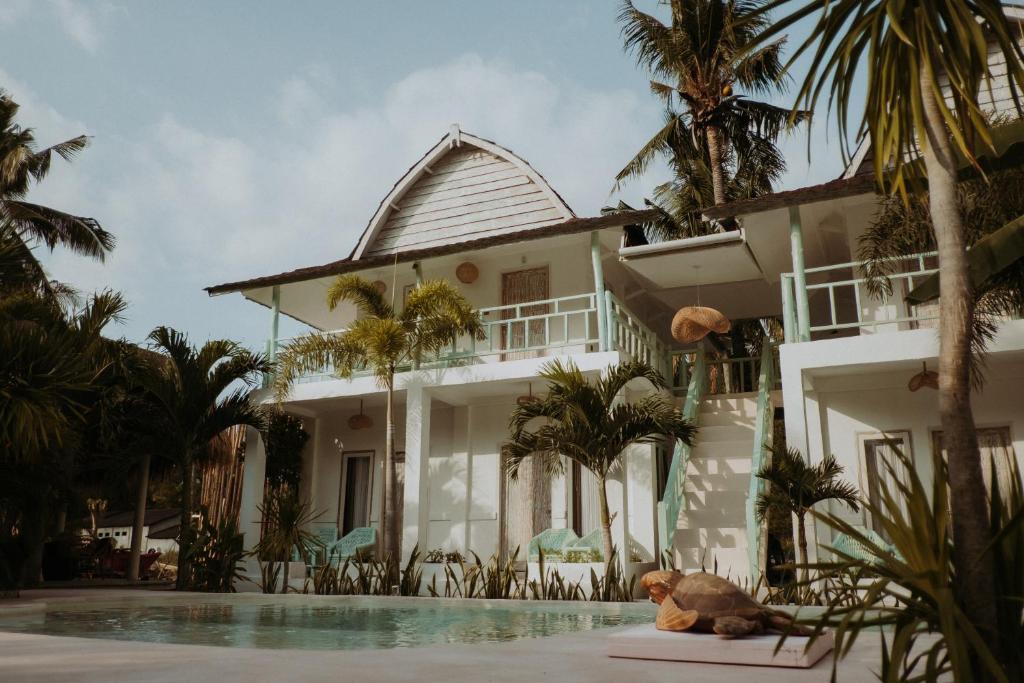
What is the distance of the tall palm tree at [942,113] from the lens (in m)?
3.40

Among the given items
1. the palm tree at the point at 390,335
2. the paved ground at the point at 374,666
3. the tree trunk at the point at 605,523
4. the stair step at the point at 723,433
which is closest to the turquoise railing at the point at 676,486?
the stair step at the point at 723,433

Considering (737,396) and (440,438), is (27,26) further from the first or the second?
(737,396)

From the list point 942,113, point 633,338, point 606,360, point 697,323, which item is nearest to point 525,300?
point 633,338

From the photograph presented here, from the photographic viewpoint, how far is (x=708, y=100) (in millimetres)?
21203

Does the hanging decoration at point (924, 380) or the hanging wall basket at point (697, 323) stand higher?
the hanging wall basket at point (697, 323)

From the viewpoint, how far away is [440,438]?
16.5 metres

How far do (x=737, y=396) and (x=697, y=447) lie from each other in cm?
219

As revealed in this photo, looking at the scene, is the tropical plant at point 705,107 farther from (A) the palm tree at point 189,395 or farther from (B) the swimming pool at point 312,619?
(B) the swimming pool at point 312,619

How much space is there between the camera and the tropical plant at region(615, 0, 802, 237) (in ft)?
68.4

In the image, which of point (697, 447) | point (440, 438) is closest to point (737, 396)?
point (697, 447)

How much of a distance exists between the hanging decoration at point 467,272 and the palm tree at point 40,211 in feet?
38.5

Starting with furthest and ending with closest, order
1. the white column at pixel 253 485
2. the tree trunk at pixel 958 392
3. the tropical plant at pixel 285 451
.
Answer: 1. the tropical plant at pixel 285 451
2. the white column at pixel 253 485
3. the tree trunk at pixel 958 392

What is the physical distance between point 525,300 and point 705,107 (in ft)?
27.8

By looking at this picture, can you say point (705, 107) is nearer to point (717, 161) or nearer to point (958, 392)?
point (717, 161)
